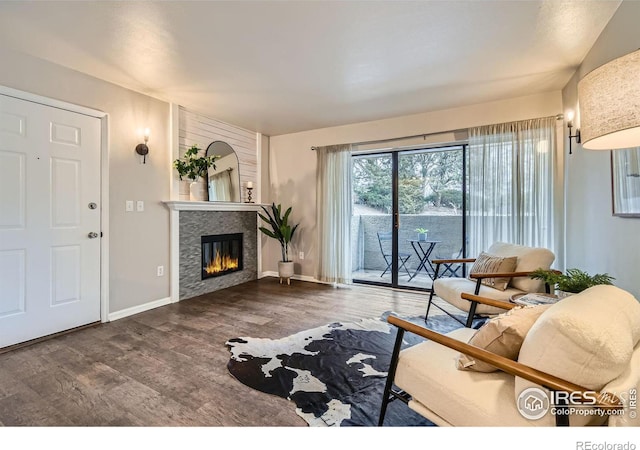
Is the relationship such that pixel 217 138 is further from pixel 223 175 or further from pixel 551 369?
pixel 551 369

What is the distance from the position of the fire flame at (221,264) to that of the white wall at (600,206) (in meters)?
4.15

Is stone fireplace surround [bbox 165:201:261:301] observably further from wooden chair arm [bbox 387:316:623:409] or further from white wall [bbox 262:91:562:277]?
wooden chair arm [bbox 387:316:623:409]

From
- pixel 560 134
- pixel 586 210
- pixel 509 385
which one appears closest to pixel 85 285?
pixel 509 385

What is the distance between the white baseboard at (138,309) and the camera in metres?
3.21

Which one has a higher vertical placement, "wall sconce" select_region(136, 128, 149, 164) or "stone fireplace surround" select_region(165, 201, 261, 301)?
"wall sconce" select_region(136, 128, 149, 164)

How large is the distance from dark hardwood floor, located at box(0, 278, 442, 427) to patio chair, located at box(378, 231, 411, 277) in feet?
2.88

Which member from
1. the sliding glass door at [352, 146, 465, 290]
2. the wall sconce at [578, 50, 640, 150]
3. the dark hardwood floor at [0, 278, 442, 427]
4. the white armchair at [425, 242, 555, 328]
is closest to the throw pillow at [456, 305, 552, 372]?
the wall sconce at [578, 50, 640, 150]

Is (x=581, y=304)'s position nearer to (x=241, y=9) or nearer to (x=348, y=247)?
(x=241, y=9)

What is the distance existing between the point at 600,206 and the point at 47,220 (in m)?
4.55

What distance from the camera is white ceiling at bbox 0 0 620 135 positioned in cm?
199

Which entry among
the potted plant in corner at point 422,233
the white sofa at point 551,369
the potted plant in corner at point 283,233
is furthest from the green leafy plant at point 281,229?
the white sofa at point 551,369

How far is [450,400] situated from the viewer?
122cm

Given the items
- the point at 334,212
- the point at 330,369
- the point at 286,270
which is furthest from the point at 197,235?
the point at 330,369

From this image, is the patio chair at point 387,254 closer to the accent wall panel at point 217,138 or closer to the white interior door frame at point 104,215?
the accent wall panel at point 217,138
